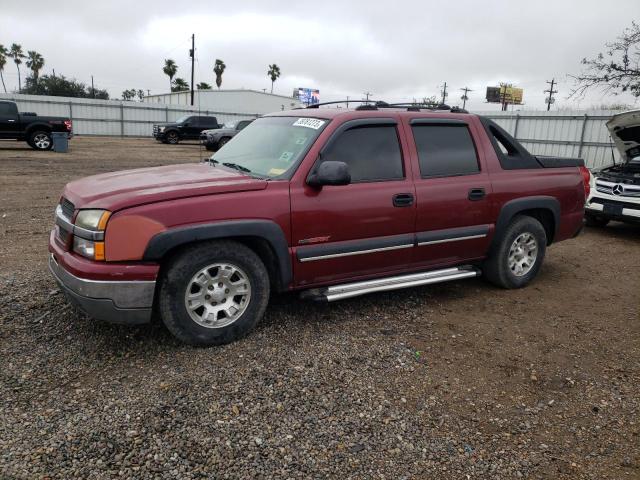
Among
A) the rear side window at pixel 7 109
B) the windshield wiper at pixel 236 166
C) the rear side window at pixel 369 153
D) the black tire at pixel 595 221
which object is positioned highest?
the rear side window at pixel 7 109

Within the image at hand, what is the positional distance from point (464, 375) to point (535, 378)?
486 mm

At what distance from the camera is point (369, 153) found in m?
4.13

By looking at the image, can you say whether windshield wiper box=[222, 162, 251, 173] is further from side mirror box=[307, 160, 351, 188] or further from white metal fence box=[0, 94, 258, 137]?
white metal fence box=[0, 94, 258, 137]

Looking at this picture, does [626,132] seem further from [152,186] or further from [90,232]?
[90,232]

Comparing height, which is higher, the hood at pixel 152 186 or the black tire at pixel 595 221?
the hood at pixel 152 186

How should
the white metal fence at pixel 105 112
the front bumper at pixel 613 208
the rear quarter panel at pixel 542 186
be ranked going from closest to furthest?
the rear quarter panel at pixel 542 186, the front bumper at pixel 613 208, the white metal fence at pixel 105 112

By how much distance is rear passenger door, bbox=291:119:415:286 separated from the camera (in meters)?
3.76

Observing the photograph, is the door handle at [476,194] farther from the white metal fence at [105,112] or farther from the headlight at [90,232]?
the white metal fence at [105,112]

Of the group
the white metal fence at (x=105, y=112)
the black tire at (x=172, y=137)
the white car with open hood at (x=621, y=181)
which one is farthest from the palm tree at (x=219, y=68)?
the white car with open hood at (x=621, y=181)

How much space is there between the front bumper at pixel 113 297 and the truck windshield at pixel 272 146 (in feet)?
4.17

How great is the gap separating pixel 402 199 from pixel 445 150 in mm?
761

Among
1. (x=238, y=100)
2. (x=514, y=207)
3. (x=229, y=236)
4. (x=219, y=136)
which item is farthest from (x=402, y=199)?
(x=238, y=100)

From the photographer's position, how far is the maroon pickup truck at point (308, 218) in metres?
3.24

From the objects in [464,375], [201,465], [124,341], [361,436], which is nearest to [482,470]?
[361,436]
